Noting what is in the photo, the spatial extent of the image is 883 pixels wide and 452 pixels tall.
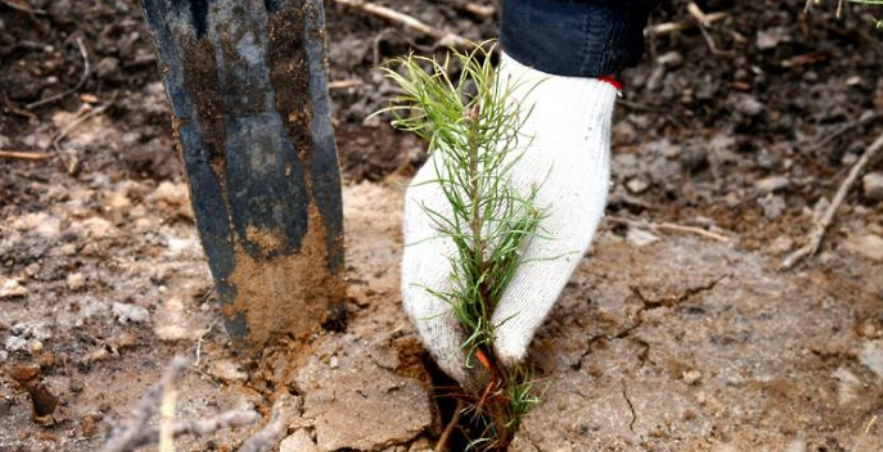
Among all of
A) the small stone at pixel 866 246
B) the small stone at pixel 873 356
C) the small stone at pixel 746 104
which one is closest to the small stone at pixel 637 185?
the small stone at pixel 746 104

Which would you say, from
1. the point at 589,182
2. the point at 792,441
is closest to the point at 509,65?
the point at 589,182

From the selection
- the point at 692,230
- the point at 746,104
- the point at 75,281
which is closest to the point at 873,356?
the point at 692,230

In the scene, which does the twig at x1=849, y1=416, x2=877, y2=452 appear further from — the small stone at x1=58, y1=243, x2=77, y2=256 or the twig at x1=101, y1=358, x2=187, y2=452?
the small stone at x1=58, y1=243, x2=77, y2=256

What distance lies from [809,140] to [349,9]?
1773 mm

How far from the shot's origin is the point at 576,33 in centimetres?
213

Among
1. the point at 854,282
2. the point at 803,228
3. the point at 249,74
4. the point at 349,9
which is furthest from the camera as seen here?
the point at 349,9

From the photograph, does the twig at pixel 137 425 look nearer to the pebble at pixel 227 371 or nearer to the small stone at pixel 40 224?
the pebble at pixel 227 371

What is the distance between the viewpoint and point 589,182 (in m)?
2.14

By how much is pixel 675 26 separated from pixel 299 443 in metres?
2.25

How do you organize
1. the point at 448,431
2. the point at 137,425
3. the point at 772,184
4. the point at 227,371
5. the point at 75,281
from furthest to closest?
the point at 772,184, the point at 75,281, the point at 227,371, the point at 448,431, the point at 137,425

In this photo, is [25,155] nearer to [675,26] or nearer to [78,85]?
[78,85]

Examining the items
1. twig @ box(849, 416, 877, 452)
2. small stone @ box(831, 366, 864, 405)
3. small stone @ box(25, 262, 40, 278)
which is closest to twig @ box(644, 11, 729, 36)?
small stone @ box(831, 366, 864, 405)

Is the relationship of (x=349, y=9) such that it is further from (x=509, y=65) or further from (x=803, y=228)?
(x=803, y=228)

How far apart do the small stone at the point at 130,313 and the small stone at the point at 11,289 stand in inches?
9.2
